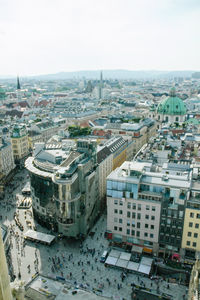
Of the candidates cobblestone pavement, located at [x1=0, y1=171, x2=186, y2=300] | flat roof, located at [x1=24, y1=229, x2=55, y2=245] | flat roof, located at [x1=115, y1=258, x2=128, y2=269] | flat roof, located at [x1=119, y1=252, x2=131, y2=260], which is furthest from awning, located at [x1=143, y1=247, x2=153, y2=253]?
flat roof, located at [x1=24, y1=229, x2=55, y2=245]

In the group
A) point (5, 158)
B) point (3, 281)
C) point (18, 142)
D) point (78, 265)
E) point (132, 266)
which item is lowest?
point (78, 265)

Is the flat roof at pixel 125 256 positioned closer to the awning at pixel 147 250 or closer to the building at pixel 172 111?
the awning at pixel 147 250

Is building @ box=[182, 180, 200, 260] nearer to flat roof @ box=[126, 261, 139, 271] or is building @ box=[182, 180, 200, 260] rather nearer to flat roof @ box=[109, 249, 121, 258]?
flat roof @ box=[126, 261, 139, 271]

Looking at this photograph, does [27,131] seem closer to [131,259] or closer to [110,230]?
[110,230]

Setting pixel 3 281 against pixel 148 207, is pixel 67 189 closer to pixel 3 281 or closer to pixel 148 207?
pixel 148 207

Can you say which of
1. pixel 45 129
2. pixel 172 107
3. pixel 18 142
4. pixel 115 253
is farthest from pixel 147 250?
pixel 172 107

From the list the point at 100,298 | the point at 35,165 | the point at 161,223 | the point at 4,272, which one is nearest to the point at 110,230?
the point at 161,223

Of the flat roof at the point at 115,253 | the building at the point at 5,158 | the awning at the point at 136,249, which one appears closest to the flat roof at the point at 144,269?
the awning at the point at 136,249
